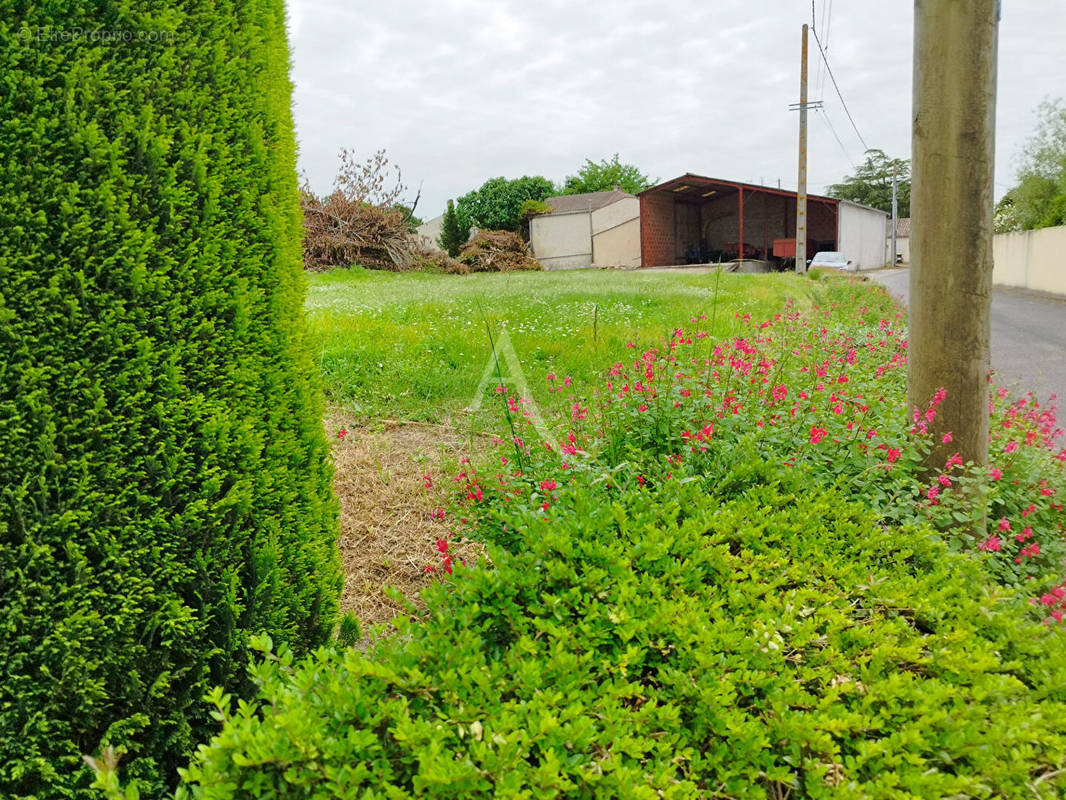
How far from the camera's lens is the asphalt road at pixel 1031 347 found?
8.02m

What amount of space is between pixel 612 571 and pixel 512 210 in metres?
41.7

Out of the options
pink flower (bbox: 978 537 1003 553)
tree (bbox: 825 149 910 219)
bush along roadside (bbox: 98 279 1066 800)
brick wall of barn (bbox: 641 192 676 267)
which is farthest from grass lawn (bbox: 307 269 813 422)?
tree (bbox: 825 149 910 219)

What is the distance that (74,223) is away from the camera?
185 cm

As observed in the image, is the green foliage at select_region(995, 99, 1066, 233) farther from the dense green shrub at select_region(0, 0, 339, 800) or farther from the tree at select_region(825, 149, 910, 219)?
the tree at select_region(825, 149, 910, 219)

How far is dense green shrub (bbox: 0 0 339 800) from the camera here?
181 centimetres

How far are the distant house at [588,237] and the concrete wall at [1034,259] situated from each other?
17856 mm

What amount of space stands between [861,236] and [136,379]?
52.3m

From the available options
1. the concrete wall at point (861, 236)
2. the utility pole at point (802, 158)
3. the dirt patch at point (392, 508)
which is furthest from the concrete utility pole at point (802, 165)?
the dirt patch at point (392, 508)

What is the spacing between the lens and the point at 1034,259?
24828 mm

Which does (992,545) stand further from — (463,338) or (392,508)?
(463,338)

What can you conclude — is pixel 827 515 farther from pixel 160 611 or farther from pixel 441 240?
pixel 441 240

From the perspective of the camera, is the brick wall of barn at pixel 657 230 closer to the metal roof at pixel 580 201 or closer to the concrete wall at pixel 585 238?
the concrete wall at pixel 585 238

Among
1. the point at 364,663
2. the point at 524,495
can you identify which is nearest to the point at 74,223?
the point at 364,663

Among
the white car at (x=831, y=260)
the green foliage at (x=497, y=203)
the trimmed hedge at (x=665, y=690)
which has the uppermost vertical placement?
the green foliage at (x=497, y=203)
